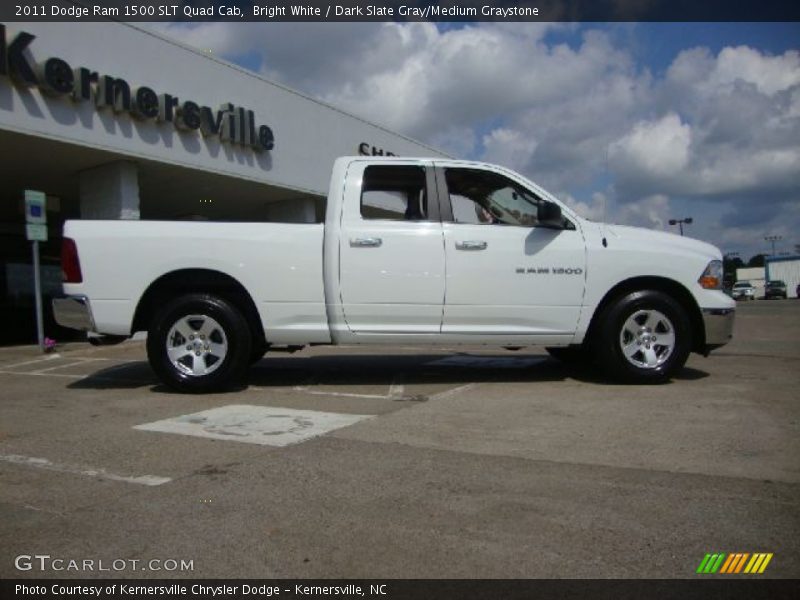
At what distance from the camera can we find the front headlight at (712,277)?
6.13m

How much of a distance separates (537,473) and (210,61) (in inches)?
560

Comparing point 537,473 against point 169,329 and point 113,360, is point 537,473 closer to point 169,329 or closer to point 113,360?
point 169,329

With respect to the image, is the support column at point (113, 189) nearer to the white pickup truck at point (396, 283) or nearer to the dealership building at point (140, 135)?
the dealership building at point (140, 135)

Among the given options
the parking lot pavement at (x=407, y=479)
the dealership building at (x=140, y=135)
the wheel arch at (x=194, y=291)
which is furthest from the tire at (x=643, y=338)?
the dealership building at (x=140, y=135)

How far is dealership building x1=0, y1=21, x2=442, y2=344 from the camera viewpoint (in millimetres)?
11625

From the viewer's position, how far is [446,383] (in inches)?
255

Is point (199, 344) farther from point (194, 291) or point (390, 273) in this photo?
point (390, 273)

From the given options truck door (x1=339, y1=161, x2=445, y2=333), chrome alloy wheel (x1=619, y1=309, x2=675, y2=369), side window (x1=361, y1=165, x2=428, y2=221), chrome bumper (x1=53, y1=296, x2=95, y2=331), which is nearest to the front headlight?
chrome alloy wheel (x1=619, y1=309, x2=675, y2=369)

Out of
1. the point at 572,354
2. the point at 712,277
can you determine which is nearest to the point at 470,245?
the point at 572,354

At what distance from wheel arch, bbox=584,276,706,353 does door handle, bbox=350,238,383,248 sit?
2.18 meters

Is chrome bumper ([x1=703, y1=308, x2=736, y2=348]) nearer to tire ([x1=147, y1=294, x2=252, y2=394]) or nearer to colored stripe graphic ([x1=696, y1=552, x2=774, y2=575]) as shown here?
colored stripe graphic ([x1=696, y1=552, x2=774, y2=575])

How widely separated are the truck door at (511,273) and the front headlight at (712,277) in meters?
1.17

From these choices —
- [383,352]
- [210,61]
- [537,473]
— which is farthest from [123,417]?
[210,61]
